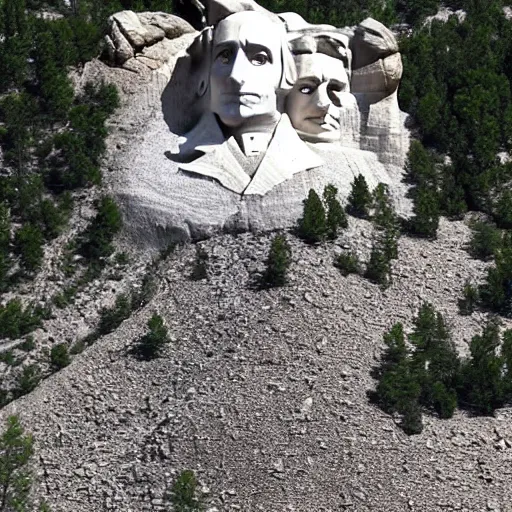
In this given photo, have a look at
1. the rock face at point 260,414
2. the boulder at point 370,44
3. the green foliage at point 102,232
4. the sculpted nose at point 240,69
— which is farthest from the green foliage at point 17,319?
the boulder at point 370,44

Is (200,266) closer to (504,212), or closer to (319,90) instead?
(319,90)

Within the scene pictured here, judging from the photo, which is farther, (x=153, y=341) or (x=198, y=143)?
(x=198, y=143)

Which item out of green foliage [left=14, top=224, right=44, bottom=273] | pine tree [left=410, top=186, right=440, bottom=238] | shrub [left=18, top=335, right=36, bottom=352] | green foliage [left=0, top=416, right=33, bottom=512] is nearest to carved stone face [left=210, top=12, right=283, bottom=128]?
pine tree [left=410, top=186, right=440, bottom=238]

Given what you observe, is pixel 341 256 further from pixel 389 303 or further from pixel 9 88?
pixel 9 88

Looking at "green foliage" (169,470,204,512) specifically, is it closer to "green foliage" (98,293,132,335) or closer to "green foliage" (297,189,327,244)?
"green foliage" (98,293,132,335)

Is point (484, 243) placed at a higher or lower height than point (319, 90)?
lower

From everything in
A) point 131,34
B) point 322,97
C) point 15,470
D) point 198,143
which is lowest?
point 15,470

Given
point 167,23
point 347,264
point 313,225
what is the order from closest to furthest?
point 347,264
point 313,225
point 167,23

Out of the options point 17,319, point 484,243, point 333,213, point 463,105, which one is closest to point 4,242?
point 17,319

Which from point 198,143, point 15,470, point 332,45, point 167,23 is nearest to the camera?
point 15,470
